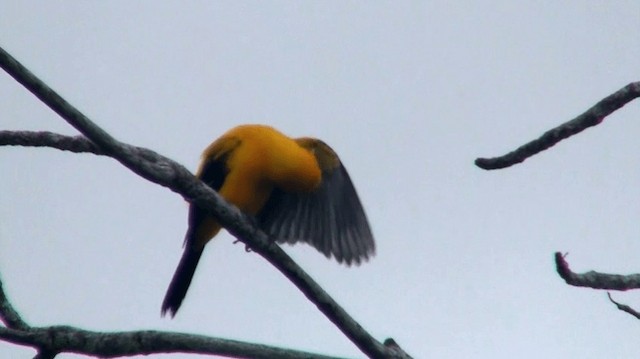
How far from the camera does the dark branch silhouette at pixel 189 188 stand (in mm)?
2447

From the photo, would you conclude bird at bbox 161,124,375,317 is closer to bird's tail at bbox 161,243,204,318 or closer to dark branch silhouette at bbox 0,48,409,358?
bird's tail at bbox 161,243,204,318

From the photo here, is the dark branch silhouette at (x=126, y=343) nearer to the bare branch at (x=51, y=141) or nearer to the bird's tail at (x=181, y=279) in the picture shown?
the bare branch at (x=51, y=141)

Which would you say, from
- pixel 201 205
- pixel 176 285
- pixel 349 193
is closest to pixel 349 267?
pixel 349 193

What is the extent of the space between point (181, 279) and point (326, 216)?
997 mm

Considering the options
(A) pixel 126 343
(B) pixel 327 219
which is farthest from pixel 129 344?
(B) pixel 327 219

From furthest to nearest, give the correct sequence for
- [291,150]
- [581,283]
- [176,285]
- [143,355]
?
[176,285], [291,150], [143,355], [581,283]

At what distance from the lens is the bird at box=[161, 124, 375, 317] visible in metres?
5.00

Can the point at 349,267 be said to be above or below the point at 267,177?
below

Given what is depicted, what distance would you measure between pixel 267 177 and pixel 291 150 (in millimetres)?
196

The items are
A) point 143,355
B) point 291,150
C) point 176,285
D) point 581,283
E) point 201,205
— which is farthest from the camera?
point 176,285

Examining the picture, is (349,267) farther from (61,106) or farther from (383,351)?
(61,106)

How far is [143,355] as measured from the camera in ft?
8.61

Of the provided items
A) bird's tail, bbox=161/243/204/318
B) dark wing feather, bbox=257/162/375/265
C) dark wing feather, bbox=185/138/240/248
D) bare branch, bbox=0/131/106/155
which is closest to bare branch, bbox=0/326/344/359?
bare branch, bbox=0/131/106/155

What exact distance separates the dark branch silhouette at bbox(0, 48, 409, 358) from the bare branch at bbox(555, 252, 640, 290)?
1.85ft
